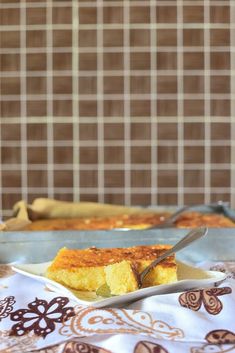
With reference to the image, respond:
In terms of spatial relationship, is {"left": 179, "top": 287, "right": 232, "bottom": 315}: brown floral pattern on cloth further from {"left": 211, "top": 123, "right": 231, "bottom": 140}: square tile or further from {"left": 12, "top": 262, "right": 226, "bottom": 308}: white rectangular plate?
{"left": 211, "top": 123, "right": 231, "bottom": 140}: square tile

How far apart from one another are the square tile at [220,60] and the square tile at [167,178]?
11.9 inches

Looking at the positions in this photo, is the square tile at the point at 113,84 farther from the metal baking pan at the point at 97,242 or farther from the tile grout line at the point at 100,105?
the metal baking pan at the point at 97,242

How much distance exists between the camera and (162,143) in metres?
1.55

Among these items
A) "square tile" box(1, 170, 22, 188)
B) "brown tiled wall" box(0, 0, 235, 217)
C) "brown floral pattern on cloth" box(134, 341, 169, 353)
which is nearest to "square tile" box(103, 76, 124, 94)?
"brown tiled wall" box(0, 0, 235, 217)

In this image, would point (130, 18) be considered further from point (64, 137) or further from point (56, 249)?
point (56, 249)

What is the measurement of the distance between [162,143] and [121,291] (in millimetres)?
944

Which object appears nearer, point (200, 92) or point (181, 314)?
point (181, 314)

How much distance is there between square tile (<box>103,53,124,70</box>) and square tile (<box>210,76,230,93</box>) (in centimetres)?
25

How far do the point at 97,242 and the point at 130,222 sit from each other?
0.39 metres

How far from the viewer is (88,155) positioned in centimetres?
156

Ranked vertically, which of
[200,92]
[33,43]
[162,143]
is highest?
[33,43]

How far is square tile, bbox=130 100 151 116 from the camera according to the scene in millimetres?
1552

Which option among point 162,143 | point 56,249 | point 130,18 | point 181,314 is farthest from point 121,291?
point 130,18

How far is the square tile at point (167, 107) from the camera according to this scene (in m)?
1.55
